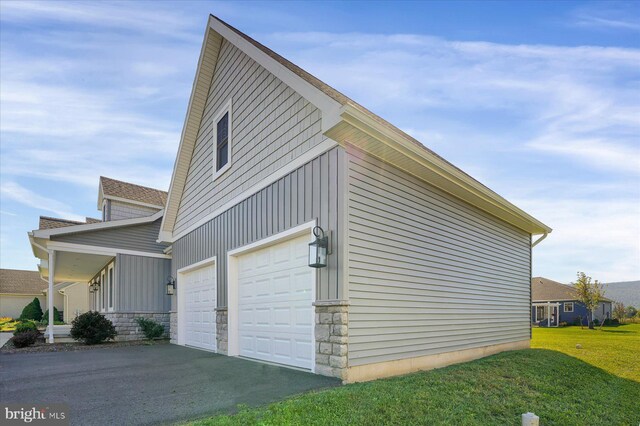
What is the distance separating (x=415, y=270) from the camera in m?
6.70

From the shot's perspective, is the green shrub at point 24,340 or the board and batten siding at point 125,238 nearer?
the green shrub at point 24,340

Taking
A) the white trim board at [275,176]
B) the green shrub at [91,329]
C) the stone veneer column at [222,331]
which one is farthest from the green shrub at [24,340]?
the stone veneer column at [222,331]

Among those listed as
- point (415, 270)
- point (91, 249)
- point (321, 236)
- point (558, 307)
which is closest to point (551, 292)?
point (558, 307)

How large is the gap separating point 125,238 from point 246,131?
24.9 feet

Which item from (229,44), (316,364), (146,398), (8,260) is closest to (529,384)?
(316,364)

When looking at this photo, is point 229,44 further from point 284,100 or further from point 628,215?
point 628,215

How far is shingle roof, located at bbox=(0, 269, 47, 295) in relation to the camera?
3106 centimetres

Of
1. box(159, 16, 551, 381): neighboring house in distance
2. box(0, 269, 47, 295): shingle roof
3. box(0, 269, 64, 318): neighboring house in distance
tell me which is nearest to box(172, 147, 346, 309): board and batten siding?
box(159, 16, 551, 381): neighboring house in distance

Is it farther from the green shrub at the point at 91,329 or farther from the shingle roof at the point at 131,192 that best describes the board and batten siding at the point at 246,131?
the shingle roof at the point at 131,192

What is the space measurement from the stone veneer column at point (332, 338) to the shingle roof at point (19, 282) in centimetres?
3503

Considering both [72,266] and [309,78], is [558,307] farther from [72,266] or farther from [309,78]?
[72,266]

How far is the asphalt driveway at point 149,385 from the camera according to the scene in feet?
14.1

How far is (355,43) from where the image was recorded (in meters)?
8.98

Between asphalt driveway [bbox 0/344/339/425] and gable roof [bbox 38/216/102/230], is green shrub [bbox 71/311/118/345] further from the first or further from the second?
gable roof [bbox 38/216/102/230]
